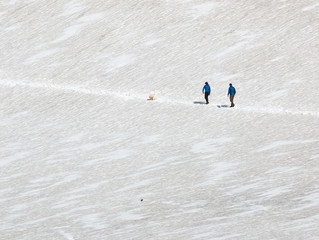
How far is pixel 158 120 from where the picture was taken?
38.8 metres

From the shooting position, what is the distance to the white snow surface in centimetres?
2567

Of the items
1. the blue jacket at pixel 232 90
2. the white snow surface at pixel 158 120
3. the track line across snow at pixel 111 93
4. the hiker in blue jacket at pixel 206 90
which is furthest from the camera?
the hiker in blue jacket at pixel 206 90

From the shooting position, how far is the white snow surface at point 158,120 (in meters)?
25.7

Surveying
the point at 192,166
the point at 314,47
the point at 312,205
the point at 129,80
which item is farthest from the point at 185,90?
the point at 312,205

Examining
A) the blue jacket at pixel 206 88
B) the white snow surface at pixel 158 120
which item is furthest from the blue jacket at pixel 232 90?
the blue jacket at pixel 206 88

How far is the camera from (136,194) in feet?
93.0

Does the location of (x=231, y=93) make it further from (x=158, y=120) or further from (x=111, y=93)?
(x=111, y=93)

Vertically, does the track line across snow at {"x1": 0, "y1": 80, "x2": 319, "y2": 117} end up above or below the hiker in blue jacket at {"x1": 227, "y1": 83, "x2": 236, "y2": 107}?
below

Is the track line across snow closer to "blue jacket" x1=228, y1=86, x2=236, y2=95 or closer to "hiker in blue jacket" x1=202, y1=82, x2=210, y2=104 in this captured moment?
"blue jacket" x1=228, y1=86, x2=236, y2=95

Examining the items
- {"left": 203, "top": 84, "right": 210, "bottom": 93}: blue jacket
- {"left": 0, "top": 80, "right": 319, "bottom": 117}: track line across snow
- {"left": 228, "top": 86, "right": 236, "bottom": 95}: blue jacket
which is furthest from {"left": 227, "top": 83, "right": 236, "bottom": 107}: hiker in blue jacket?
{"left": 203, "top": 84, "right": 210, "bottom": 93}: blue jacket

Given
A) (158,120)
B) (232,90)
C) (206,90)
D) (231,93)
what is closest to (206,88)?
(206,90)

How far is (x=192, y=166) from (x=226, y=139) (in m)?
3.83

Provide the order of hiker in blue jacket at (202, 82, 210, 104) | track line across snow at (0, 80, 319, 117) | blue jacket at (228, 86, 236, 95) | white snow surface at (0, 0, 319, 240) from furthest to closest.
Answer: hiker in blue jacket at (202, 82, 210, 104) → blue jacket at (228, 86, 236, 95) → track line across snow at (0, 80, 319, 117) → white snow surface at (0, 0, 319, 240)

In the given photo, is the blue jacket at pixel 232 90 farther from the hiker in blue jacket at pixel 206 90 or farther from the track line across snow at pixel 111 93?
the hiker in blue jacket at pixel 206 90
